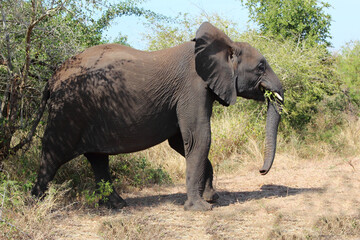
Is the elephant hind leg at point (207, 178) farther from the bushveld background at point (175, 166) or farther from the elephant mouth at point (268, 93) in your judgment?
the elephant mouth at point (268, 93)

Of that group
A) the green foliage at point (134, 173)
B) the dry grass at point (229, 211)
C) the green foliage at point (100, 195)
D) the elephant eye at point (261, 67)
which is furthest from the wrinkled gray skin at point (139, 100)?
the green foliage at point (134, 173)

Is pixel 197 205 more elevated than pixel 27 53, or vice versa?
pixel 27 53

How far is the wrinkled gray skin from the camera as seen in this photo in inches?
239

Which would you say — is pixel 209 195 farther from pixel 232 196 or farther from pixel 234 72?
pixel 234 72

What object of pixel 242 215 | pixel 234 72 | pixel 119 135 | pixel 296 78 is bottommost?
pixel 242 215

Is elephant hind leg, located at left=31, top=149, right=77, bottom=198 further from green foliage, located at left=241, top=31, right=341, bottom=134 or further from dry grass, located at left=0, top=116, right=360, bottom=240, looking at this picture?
green foliage, located at left=241, top=31, right=341, bottom=134

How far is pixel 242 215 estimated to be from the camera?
20.4ft

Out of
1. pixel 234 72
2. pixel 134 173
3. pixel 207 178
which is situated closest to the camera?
pixel 234 72

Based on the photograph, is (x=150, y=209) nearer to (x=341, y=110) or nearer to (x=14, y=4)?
(x=14, y=4)

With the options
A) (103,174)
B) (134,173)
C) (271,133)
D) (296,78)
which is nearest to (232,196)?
(271,133)

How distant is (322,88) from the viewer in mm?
13133

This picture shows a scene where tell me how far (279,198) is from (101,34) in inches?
263

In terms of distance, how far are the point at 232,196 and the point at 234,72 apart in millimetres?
2208

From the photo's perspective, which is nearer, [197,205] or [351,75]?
[197,205]
